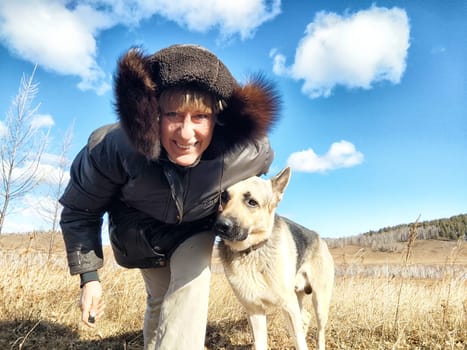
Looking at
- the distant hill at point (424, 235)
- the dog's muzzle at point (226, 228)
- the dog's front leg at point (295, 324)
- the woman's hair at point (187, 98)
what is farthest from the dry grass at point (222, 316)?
the distant hill at point (424, 235)

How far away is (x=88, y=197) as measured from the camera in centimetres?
254

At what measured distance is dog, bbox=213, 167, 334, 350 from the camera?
3002 mm

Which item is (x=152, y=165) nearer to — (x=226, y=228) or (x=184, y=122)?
(x=184, y=122)

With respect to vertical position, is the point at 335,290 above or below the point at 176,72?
below

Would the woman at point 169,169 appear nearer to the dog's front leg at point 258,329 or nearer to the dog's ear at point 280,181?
the dog's ear at point 280,181

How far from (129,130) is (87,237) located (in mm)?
964

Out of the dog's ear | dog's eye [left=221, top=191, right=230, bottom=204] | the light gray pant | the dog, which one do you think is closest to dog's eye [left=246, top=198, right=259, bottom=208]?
the dog

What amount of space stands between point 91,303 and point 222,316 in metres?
2.77

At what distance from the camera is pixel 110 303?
191 inches

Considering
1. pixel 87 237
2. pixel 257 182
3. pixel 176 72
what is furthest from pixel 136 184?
pixel 257 182

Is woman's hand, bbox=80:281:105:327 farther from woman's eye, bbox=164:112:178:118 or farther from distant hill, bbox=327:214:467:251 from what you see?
distant hill, bbox=327:214:467:251

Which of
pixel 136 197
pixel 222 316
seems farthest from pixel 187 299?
pixel 222 316

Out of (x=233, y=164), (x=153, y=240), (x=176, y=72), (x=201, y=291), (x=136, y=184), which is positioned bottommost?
(x=201, y=291)

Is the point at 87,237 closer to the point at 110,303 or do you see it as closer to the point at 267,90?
the point at 267,90
